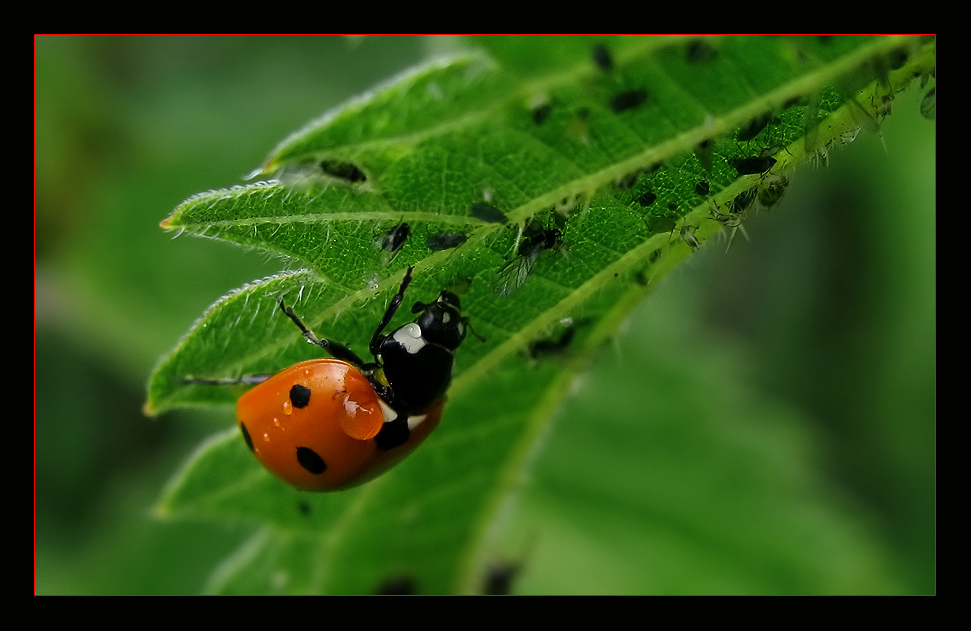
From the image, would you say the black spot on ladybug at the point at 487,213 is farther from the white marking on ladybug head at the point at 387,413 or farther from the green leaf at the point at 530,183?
the white marking on ladybug head at the point at 387,413

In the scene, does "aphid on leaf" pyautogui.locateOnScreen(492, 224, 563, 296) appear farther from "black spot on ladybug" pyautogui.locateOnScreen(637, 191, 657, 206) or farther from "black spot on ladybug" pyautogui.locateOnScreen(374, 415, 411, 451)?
"black spot on ladybug" pyautogui.locateOnScreen(374, 415, 411, 451)

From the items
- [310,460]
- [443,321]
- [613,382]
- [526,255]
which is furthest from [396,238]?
[613,382]

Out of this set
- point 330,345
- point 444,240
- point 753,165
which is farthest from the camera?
point 330,345

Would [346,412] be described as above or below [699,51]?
below

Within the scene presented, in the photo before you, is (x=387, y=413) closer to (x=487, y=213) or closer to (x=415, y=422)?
(x=415, y=422)

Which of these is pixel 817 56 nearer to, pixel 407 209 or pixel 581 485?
pixel 407 209
